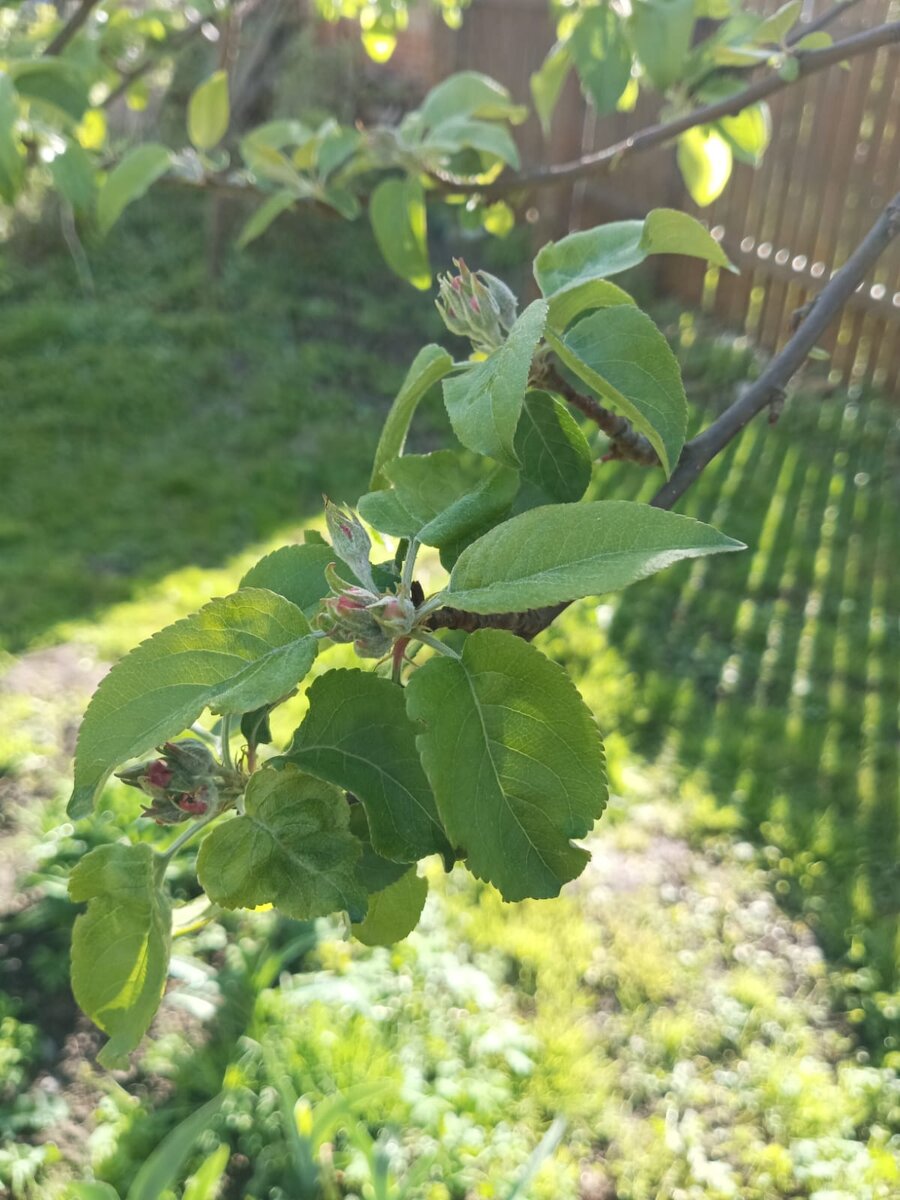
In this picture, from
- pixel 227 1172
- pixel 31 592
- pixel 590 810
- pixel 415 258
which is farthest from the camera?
→ pixel 31 592

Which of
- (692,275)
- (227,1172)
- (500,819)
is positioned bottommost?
(227,1172)

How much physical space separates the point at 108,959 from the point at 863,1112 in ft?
6.87

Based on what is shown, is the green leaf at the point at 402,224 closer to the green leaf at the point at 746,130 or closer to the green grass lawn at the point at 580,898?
the green leaf at the point at 746,130

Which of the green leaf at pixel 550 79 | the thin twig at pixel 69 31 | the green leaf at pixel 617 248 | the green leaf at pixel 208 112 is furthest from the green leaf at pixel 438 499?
the thin twig at pixel 69 31

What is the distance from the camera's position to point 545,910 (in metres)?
2.65

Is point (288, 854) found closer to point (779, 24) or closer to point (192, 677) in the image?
point (192, 677)

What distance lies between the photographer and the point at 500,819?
56cm

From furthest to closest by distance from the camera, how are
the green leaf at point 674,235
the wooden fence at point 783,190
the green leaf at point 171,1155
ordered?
the wooden fence at point 783,190
the green leaf at point 171,1155
the green leaf at point 674,235

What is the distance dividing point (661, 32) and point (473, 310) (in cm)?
95

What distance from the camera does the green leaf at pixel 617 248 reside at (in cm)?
69

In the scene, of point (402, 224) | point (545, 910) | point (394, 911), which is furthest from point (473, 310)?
point (545, 910)

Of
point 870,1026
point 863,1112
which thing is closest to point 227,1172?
point 863,1112

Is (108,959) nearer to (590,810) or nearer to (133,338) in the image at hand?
(590,810)

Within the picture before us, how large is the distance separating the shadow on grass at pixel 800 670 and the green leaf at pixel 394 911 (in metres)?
1.73
